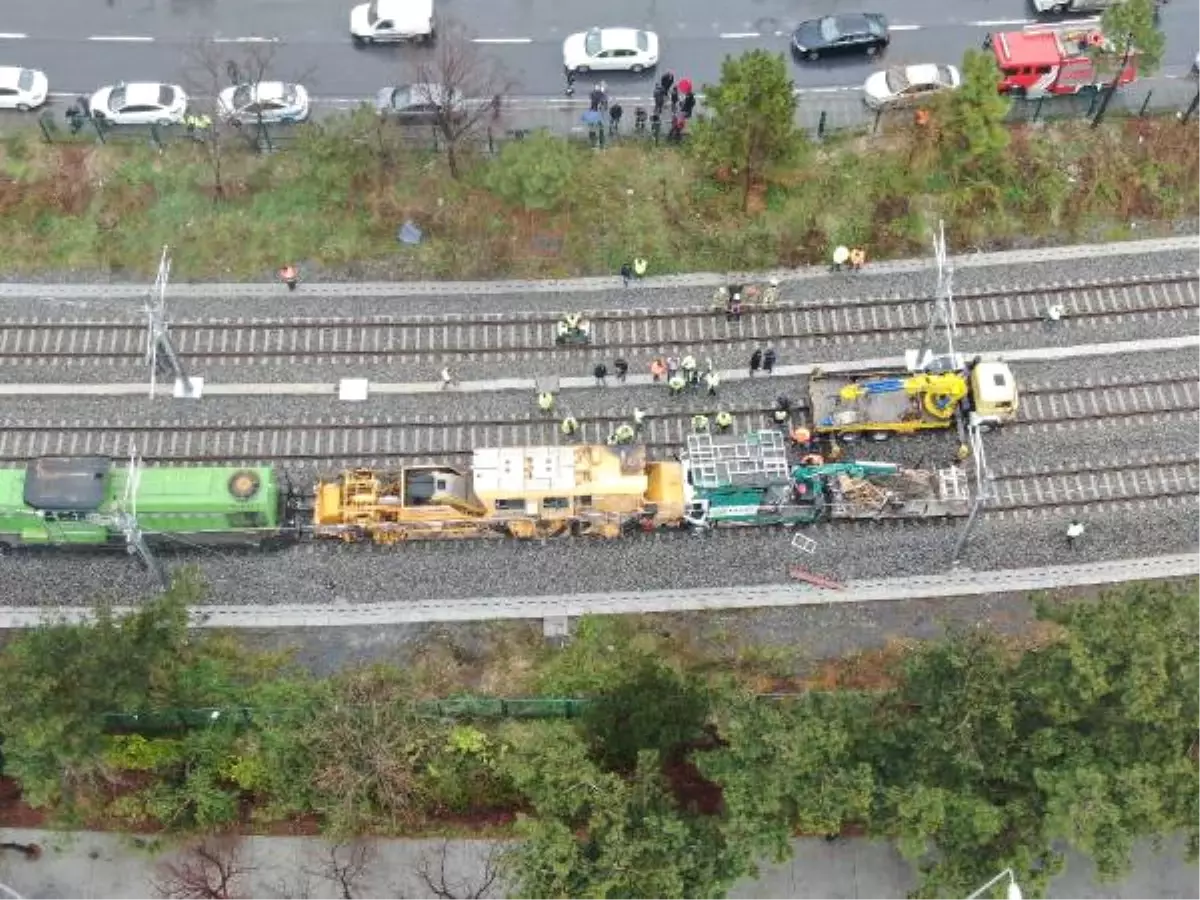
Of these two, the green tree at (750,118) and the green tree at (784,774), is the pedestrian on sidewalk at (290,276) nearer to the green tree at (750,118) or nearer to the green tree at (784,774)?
the green tree at (750,118)

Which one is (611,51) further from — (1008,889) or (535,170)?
(1008,889)

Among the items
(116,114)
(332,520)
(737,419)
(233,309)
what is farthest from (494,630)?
(116,114)

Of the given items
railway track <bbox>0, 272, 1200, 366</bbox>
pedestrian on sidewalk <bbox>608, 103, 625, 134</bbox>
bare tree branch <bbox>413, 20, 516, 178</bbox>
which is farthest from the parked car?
railway track <bbox>0, 272, 1200, 366</bbox>

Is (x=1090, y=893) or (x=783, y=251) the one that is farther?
(x=783, y=251)

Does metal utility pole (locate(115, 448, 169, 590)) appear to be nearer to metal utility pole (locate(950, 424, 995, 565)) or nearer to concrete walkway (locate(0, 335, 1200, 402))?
concrete walkway (locate(0, 335, 1200, 402))

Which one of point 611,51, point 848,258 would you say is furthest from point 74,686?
point 611,51

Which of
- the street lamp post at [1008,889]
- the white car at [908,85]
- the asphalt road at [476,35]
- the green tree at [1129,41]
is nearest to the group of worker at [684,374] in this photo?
the asphalt road at [476,35]

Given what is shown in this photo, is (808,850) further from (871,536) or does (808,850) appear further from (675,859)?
(871,536)
